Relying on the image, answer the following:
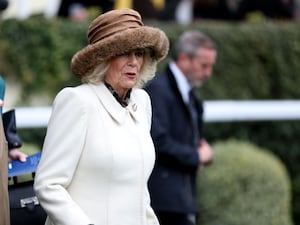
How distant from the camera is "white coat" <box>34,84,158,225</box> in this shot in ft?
15.8

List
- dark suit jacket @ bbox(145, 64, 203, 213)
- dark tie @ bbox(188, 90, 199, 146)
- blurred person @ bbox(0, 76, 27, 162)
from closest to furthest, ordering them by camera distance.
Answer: blurred person @ bbox(0, 76, 27, 162) → dark suit jacket @ bbox(145, 64, 203, 213) → dark tie @ bbox(188, 90, 199, 146)

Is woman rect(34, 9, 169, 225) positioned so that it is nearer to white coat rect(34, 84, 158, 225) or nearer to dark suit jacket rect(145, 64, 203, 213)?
white coat rect(34, 84, 158, 225)

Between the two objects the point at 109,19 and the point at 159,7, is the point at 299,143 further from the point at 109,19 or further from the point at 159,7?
the point at 109,19

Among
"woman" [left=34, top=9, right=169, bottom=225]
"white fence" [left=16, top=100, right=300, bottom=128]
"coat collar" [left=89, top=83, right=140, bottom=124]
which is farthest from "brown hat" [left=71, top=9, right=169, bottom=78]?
"white fence" [left=16, top=100, right=300, bottom=128]

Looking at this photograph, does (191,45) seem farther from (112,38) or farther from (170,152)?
(112,38)

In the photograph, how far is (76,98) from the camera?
4887 millimetres

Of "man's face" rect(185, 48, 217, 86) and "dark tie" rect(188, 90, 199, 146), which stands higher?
"man's face" rect(185, 48, 217, 86)

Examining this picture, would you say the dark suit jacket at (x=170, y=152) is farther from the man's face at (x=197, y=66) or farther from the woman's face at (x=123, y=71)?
the woman's face at (x=123, y=71)

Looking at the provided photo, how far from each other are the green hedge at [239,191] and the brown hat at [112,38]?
3.89 metres

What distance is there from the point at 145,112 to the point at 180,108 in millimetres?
2050


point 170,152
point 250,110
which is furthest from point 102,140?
point 250,110

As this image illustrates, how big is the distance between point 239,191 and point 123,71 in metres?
4.10

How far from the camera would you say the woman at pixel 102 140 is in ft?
15.9

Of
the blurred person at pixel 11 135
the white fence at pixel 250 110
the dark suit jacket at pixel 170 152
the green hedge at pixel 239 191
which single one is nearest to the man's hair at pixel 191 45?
the dark suit jacket at pixel 170 152
